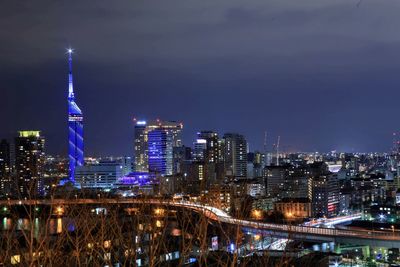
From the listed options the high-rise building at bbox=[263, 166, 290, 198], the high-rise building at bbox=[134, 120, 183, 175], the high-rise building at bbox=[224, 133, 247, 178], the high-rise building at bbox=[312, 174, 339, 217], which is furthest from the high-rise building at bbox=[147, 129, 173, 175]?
the high-rise building at bbox=[312, 174, 339, 217]

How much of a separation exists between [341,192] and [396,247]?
14.4m

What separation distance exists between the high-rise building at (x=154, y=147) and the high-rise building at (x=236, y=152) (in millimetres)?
4144

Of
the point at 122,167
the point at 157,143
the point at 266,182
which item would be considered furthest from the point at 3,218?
the point at 157,143

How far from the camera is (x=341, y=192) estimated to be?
2597cm

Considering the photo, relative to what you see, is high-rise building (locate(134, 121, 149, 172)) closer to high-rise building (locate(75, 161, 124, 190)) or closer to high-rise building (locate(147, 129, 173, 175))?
high-rise building (locate(147, 129, 173, 175))

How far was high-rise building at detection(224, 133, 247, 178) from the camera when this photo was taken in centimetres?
3694

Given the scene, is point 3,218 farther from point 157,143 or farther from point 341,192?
point 157,143

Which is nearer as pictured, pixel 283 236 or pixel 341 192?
pixel 283 236

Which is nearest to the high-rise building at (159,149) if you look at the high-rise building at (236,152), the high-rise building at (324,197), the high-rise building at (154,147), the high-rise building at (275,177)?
the high-rise building at (154,147)

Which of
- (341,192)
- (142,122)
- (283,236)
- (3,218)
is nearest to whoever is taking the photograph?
(283,236)

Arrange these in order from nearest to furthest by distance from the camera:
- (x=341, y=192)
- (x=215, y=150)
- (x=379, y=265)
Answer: (x=379, y=265) → (x=341, y=192) → (x=215, y=150)

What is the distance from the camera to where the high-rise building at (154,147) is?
3825cm

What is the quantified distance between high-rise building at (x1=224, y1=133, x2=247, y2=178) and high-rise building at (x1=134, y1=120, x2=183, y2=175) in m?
4.14

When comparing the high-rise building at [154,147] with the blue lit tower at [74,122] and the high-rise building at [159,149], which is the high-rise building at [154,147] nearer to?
the high-rise building at [159,149]
